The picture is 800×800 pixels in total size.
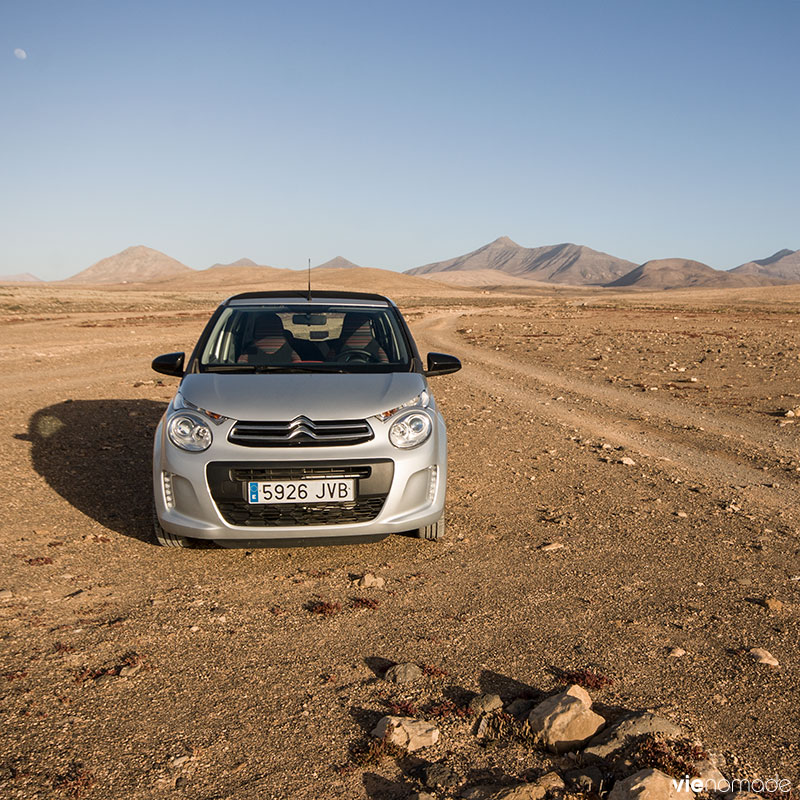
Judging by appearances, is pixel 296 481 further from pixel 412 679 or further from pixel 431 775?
pixel 431 775

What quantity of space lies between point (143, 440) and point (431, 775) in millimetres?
7004

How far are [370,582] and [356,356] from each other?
2.04 metres

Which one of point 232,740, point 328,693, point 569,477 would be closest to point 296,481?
point 328,693

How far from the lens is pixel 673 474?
735cm

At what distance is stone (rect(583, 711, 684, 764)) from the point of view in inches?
109

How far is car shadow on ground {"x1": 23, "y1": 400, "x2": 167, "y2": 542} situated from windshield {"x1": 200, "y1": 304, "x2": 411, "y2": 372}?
1513mm

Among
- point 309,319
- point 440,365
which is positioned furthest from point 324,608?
point 309,319

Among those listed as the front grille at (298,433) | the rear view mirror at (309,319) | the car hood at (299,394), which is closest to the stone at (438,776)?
the front grille at (298,433)

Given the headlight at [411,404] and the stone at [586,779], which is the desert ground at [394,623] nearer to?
the stone at [586,779]

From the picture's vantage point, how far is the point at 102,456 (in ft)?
26.1

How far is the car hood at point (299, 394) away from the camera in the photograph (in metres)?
4.66

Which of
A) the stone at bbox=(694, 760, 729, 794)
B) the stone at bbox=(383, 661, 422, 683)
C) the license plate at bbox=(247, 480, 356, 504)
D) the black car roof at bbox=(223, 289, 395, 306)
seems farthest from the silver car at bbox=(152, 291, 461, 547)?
the stone at bbox=(694, 760, 729, 794)

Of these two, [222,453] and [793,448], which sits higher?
[222,453]

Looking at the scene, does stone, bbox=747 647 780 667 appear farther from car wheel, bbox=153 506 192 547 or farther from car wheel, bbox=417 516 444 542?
car wheel, bbox=153 506 192 547
